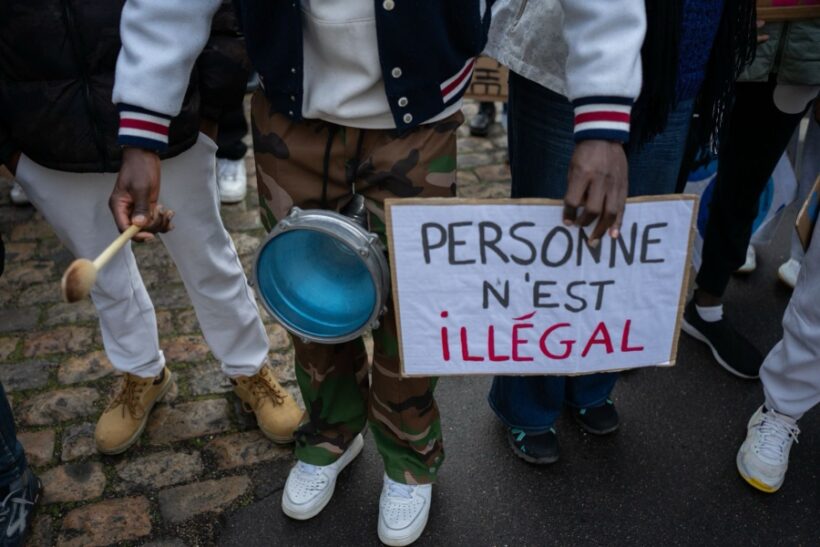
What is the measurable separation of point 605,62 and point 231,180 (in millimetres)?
2944

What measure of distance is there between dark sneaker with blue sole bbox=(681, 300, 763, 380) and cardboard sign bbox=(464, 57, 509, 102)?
146 centimetres

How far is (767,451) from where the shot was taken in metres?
2.46

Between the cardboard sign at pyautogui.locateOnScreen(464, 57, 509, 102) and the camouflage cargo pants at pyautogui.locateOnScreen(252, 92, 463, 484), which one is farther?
the cardboard sign at pyautogui.locateOnScreen(464, 57, 509, 102)

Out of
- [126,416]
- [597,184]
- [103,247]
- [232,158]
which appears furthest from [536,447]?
[232,158]

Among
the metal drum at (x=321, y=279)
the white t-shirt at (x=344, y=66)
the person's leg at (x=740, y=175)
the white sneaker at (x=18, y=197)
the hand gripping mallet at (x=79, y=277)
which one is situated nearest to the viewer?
the hand gripping mallet at (x=79, y=277)

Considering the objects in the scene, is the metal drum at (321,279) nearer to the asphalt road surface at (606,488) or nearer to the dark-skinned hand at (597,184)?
the dark-skinned hand at (597,184)

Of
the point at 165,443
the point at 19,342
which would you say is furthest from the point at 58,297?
the point at 165,443

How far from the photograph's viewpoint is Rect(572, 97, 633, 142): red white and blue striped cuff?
151 centimetres

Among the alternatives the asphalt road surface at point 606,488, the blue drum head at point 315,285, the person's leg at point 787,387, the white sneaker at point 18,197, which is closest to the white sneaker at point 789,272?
the asphalt road surface at point 606,488

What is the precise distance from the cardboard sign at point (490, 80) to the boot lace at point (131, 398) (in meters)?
2.14

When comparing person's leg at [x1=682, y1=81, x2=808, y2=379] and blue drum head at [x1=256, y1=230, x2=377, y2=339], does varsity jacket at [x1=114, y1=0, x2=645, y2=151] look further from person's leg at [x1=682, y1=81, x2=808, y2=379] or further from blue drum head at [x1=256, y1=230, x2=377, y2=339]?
person's leg at [x1=682, y1=81, x2=808, y2=379]

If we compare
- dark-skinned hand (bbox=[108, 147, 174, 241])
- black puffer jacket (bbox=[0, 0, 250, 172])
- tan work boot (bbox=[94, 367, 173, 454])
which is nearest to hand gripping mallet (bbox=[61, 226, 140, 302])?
dark-skinned hand (bbox=[108, 147, 174, 241])

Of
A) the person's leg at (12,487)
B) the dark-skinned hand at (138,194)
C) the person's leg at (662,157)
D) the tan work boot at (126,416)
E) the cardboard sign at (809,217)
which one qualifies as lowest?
the tan work boot at (126,416)

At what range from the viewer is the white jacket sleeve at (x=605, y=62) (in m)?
1.48
